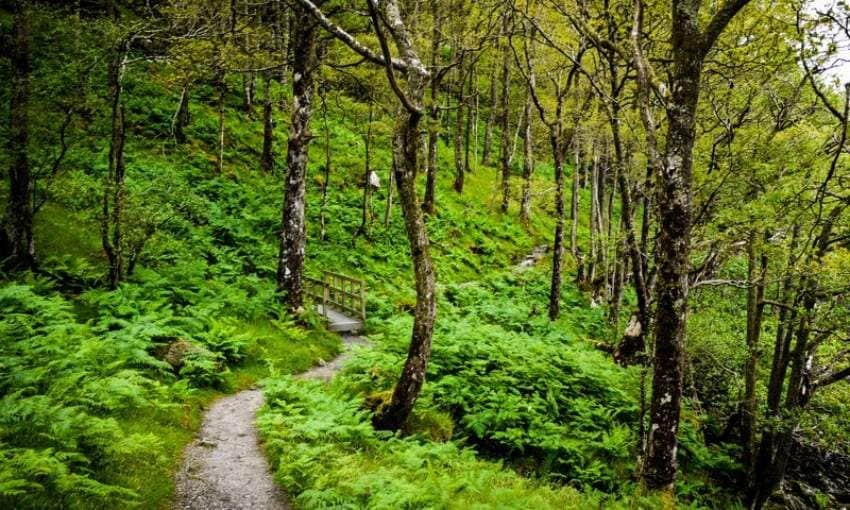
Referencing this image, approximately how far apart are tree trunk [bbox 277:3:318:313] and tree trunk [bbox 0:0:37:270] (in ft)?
18.1

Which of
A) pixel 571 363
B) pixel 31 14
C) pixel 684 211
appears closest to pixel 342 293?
pixel 571 363

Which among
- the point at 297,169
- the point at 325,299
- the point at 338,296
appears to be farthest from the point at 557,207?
the point at 297,169

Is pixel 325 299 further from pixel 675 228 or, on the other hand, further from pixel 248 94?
pixel 248 94

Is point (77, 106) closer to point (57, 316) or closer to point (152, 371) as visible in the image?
point (57, 316)

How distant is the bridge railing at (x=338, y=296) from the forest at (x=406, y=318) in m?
0.16

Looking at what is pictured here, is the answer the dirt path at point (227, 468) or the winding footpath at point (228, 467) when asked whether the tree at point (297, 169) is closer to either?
the winding footpath at point (228, 467)

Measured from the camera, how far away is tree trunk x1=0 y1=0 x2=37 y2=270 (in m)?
10.6

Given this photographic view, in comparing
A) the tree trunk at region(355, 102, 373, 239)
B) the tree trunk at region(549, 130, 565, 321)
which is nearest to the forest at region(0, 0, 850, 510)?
the tree trunk at region(549, 130, 565, 321)

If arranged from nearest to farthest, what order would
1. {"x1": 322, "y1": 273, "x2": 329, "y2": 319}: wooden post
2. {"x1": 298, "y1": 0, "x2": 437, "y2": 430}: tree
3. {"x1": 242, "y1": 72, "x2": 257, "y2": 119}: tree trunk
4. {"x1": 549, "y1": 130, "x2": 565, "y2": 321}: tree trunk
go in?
{"x1": 298, "y1": 0, "x2": 437, "y2": 430}: tree
{"x1": 322, "y1": 273, "x2": 329, "y2": 319}: wooden post
{"x1": 549, "y1": 130, "x2": 565, "y2": 321}: tree trunk
{"x1": 242, "y1": 72, "x2": 257, "y2": 119}: tree trunk

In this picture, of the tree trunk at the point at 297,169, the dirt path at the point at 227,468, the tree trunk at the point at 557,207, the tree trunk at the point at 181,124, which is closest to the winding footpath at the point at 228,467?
the dirt path at the point at 227,468

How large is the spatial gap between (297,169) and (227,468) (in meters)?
8.14

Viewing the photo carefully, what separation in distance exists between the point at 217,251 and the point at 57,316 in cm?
746

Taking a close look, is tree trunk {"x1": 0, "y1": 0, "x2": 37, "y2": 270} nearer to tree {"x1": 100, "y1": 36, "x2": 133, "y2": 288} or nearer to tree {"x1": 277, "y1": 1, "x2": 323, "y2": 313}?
tree {"x1": 100, "y1": 36, "x2": 133, "y2": 288}

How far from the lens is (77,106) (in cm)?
1125
